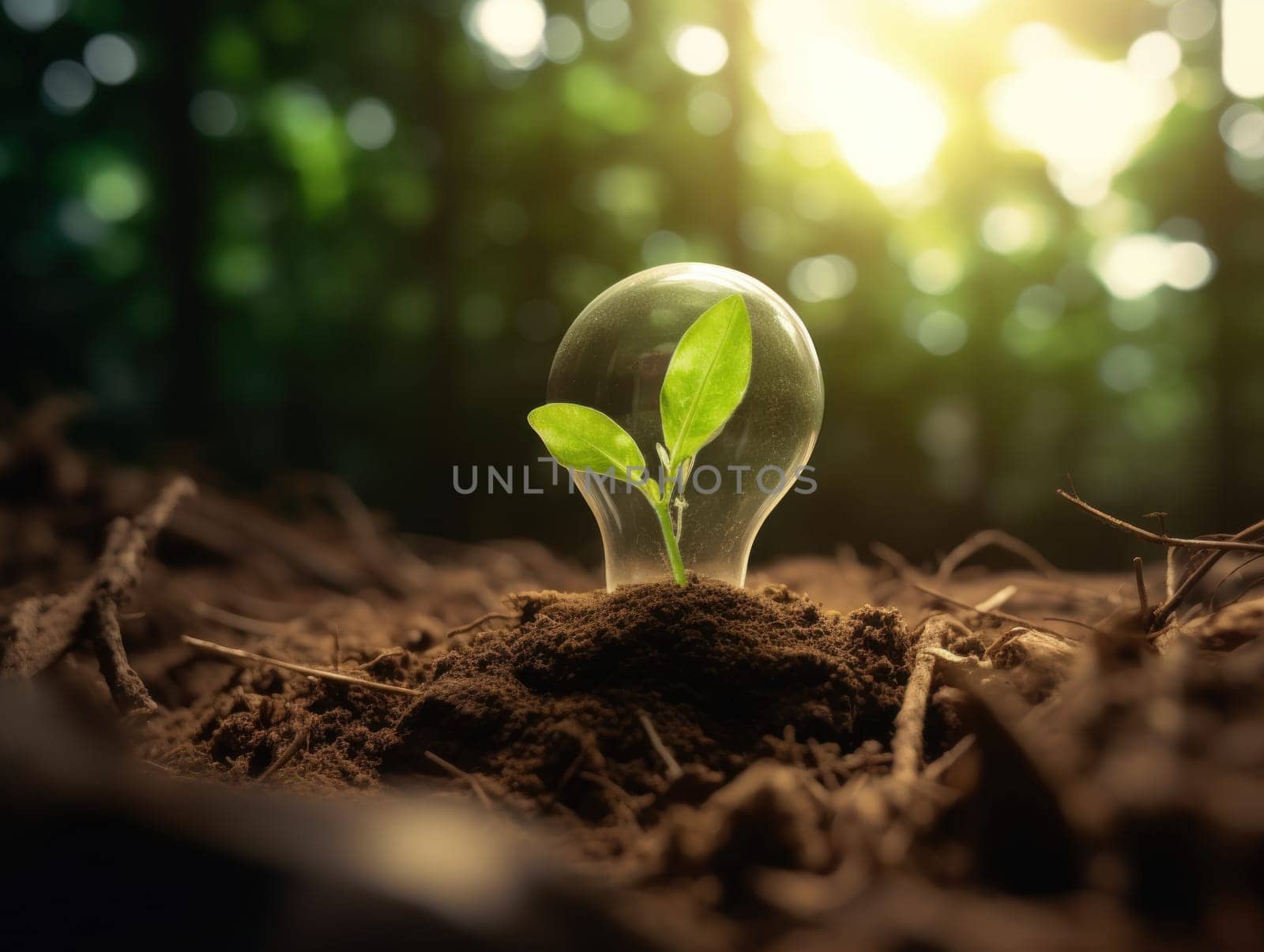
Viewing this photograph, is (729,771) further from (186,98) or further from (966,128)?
(966,128)

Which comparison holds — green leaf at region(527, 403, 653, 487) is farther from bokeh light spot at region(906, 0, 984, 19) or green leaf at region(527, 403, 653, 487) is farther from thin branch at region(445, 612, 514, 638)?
bokeh light spot at region(906, 0, 984, 19)

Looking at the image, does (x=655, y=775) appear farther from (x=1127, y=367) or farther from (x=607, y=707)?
(x=1127, y=367)

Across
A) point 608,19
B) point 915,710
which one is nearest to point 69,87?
point 608,19

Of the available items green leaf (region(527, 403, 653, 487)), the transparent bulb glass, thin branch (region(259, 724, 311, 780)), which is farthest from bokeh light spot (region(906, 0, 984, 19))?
thin branch (region(259, 724, 311, 780))

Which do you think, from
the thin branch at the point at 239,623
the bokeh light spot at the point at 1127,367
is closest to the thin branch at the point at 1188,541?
the thin branch at the point at 239,623

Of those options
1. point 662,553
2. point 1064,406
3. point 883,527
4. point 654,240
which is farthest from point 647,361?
point 1064,406

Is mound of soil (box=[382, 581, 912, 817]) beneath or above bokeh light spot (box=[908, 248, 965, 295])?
beneath
